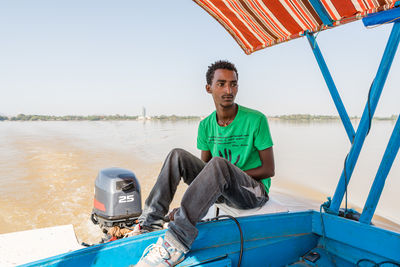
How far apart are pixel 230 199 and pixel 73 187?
574cm

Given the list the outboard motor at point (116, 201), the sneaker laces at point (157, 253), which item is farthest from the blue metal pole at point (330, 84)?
the outboard motor at point (116, 201)

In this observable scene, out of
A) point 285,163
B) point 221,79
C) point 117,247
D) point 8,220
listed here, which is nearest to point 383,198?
point 285,163

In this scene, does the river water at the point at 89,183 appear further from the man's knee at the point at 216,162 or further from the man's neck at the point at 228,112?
the man's knee at the point at 216,162

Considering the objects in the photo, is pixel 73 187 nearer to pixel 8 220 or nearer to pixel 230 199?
pixel 8 220

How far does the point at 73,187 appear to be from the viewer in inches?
258

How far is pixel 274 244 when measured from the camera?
174cm

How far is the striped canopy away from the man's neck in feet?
2.29

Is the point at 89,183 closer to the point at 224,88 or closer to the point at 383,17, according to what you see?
the point at 224,88

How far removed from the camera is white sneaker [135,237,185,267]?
4.40 feet

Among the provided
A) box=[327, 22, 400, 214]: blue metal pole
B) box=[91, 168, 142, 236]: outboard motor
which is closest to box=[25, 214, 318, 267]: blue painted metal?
box=[327, 22, 400, 214]: blue metal pole

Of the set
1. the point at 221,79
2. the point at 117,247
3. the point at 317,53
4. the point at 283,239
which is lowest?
the point at 283,239

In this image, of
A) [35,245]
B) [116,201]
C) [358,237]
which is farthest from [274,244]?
[35,245]

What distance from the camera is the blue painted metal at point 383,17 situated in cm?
159

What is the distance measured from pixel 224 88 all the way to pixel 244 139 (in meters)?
0.45
